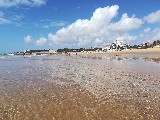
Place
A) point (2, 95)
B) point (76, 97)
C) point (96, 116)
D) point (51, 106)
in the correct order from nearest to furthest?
point (96, 116)
point (51, 106)
point (76, 97)
point (2, 95)

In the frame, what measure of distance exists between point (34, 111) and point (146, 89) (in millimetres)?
7785

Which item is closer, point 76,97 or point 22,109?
point 22,109

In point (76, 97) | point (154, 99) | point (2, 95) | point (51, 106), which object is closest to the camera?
point (51, 106)

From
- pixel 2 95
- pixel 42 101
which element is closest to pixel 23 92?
pixel 2 95

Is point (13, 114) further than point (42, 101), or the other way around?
point (42, 101)

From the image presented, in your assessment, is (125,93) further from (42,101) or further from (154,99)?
(42,101)

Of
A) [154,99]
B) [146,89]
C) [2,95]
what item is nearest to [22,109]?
[2,95]

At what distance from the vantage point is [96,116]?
9969 millimetres

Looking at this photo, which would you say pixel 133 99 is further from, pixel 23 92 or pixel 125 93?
pixel 23 92

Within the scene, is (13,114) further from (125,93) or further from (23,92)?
(125,93)

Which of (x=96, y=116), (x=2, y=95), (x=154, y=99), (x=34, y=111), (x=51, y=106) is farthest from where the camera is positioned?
(x=2, y=95)

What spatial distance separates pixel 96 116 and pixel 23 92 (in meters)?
7.18

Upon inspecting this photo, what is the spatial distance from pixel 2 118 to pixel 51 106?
2541mm

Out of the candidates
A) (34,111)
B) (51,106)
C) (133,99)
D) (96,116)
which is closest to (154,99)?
(133,99)
